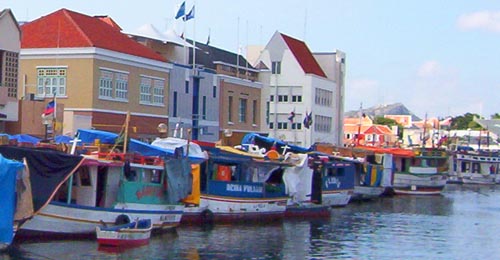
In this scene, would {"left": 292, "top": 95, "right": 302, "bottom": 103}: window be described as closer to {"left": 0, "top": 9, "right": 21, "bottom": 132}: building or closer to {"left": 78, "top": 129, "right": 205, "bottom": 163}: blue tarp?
{"left": 0, "top": 9, "right": 21, "bottom": 132}: building

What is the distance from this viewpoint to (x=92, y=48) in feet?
169

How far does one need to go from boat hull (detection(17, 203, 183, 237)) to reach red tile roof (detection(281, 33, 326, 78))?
194ft

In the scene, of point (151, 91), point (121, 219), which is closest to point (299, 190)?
point (151, 91)

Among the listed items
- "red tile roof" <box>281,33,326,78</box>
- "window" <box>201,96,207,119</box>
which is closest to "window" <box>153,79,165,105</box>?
"window" <box>201,96,207,119</box>

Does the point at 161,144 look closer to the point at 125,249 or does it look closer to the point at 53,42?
the point at 125,249

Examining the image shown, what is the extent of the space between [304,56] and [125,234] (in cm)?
6566

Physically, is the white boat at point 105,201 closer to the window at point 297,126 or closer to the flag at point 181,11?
the flag at point 181,11

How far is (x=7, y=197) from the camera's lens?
28.5 metres

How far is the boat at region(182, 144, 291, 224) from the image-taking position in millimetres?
40688

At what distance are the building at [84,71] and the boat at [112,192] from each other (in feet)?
45.6

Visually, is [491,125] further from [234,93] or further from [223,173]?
[223,173]

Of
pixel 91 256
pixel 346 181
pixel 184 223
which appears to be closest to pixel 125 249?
pixel 91 256

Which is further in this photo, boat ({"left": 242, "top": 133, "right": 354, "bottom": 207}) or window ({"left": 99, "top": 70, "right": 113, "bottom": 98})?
window ({"left": 99, "top": 70, "right": 113, "bottom": 98})

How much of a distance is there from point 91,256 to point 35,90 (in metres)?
25.1
